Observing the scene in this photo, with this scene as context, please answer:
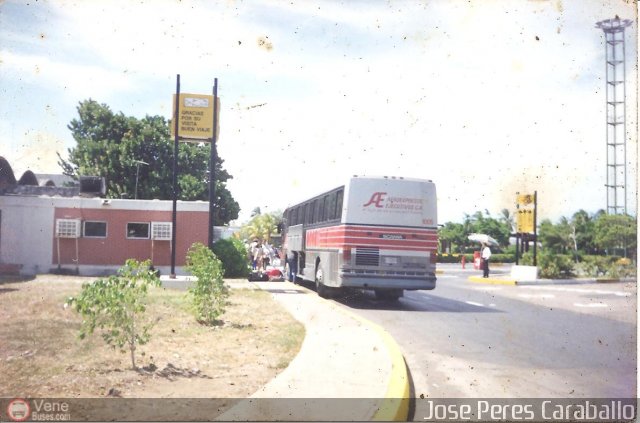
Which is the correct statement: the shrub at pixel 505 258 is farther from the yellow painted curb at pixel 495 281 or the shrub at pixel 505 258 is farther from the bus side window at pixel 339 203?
the bus side window at pixel 339 203

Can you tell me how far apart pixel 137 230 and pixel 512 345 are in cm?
1572

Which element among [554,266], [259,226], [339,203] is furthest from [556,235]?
[259,226]

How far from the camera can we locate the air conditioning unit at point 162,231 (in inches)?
768

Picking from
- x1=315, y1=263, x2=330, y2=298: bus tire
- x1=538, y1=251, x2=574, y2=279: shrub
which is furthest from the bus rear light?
x1=538, y1=251, x2=574, y2=279: shrub

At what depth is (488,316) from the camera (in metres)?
11.5

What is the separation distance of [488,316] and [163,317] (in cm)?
724

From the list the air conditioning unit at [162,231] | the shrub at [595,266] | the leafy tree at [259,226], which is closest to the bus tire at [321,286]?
the air conditioning unit at [162,231]

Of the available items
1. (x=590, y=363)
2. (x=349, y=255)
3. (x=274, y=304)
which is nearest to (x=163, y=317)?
(x=274, y=304)

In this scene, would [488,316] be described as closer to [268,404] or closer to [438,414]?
[438,414]

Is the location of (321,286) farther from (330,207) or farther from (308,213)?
(308,213)

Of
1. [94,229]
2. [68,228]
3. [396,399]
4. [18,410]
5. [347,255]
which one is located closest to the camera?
[18,410]

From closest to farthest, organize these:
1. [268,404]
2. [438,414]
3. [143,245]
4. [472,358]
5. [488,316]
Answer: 1. [268,404]
2. [438,414]
3. [472,358]
4. [488,316]
5. [143,245]

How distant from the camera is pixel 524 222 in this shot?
26922 millimetres

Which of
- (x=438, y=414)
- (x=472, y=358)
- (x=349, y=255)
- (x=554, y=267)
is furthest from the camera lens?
(x=554, y=267)
